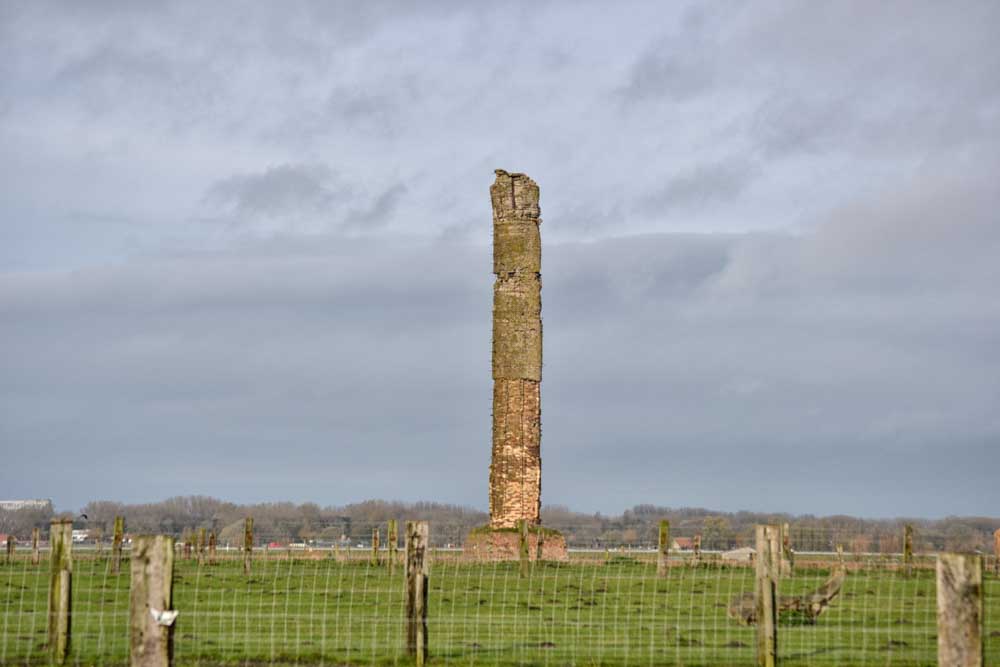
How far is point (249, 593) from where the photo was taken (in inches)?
749

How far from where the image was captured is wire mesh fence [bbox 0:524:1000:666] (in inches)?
470

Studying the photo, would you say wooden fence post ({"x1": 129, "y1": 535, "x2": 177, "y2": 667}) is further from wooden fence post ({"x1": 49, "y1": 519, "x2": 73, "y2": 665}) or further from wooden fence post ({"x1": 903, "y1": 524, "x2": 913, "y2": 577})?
wooden fence post ({"x1": 903, "y1": 524, "x2": 913, "y2": 577})

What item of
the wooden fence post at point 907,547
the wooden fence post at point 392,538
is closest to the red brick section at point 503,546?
the wooden fence post at point 392,538

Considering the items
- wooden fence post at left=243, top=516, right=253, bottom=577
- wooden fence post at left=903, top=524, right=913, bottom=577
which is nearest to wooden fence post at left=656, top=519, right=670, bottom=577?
wooden fence post at left=903, top=524, right=913, bottom=577

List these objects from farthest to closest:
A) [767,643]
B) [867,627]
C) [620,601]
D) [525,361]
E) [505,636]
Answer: [525,361] < [620,601] < [867,627] < [505,636] < [767,643]

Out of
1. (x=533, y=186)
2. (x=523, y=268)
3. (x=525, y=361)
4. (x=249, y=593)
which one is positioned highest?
(x=533, y=186)

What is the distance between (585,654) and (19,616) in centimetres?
729

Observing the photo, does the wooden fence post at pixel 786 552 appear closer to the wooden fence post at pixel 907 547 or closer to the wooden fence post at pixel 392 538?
the wooden fence post at pixel 907 547

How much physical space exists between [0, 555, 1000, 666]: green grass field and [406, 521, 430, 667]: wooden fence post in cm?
26

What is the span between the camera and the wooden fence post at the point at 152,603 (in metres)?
7.38

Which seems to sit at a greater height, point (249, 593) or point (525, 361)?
point (525, 361)

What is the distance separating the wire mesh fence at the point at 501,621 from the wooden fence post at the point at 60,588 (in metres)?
0.26

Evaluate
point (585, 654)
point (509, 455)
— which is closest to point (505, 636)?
point (585, 654)

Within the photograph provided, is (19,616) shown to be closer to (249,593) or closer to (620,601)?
(249,593)
